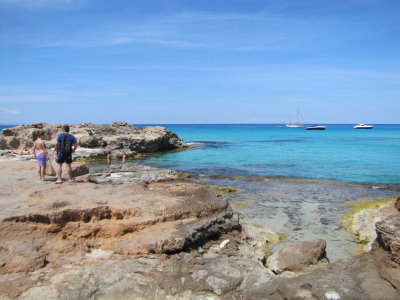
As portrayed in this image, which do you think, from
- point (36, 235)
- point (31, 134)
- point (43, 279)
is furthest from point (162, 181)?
point (31, 134)

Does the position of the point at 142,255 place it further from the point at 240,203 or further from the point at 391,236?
the point at 240,203

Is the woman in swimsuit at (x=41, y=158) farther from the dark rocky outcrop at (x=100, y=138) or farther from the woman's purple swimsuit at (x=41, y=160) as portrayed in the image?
the dark rocky outcrop at (x=100, y=138)

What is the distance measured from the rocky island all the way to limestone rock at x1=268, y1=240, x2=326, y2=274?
1.0 inches

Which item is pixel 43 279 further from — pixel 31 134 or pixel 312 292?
pixel 31 134

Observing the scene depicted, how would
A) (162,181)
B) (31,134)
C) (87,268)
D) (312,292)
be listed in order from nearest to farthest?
(312,292), (87,268), (162,181), (31,134)

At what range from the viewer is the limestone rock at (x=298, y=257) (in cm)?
764

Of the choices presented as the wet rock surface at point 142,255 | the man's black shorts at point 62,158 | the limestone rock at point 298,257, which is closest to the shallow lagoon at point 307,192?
the limestone rock at point 298,257

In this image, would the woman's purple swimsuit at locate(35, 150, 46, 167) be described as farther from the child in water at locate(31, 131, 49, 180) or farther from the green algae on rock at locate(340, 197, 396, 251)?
the green algae on rock at locate(340, 197, 396, 251)

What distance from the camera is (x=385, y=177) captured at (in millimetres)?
23672

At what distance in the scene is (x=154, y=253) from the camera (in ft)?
22.5

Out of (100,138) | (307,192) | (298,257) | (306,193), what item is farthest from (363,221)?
(100,138)

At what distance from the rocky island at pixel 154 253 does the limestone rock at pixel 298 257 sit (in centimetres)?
2

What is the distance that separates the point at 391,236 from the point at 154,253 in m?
4.60

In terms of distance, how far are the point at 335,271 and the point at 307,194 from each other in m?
11.8
